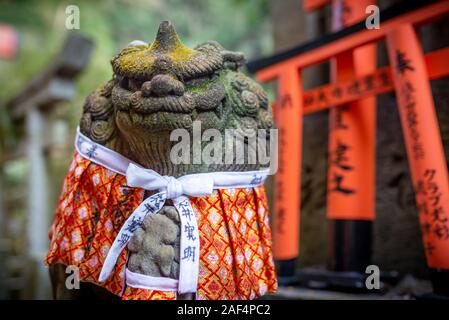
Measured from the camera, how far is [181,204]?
5.90 ft

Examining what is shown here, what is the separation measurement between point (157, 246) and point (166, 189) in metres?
0.21

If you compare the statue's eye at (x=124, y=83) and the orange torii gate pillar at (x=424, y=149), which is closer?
the statue's eye at (x=124, y=83)

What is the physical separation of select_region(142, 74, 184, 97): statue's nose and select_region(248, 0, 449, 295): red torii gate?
5.04ft

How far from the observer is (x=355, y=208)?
3217 mm

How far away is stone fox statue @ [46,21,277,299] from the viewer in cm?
174

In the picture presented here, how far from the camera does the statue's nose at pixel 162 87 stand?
5.58 ft

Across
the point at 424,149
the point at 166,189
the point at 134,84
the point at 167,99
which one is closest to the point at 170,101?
the point at 167,99

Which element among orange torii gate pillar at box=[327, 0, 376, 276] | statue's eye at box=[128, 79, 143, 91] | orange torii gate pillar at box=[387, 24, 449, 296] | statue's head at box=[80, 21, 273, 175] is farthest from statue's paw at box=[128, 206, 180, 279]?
orange torii gate pillar at box=[327, 0, 376, 276]

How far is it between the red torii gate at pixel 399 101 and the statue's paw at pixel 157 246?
1.50 meters

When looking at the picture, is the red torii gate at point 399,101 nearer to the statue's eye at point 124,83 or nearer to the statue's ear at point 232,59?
the statue's ear at point 232,59

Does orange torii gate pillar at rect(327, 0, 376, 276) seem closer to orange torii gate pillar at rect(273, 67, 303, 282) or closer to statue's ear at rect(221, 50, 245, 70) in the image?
orange torii gate pillar at rect(273, 67, 303, 282)

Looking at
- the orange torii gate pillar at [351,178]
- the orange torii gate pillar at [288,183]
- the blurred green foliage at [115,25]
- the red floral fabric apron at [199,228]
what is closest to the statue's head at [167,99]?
the red floral fabric apron at [199,228]

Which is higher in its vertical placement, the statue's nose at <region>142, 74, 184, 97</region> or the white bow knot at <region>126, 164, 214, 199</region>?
the statue's nose at <region>142, 74, 184, 97</region>
